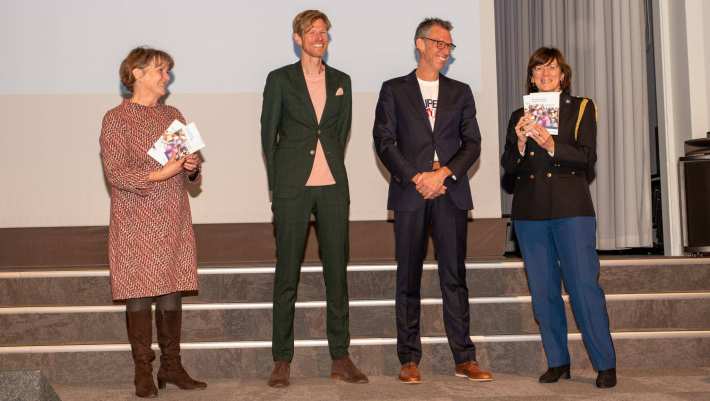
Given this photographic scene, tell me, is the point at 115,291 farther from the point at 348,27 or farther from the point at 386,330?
the point at 348,27

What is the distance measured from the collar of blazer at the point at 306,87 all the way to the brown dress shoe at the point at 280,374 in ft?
4.35

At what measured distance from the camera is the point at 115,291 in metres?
4.09

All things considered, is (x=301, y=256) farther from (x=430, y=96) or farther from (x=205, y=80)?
(x=205, y=80)

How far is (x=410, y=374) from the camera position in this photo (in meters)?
4.34

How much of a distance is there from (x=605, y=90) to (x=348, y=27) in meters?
2.66

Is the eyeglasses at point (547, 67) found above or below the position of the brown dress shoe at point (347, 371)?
above

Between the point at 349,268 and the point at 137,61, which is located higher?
the point at 137,61

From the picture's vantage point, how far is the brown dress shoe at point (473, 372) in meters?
4.33

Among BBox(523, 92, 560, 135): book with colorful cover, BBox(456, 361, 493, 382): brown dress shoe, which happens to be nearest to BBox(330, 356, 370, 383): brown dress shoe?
BBox(456, 361, 493, 382): brown dress shoe

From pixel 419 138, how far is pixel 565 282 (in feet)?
3.63

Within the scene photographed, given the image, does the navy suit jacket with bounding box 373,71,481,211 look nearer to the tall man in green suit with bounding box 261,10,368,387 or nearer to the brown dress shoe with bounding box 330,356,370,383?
the tall man in green suit with bounding box 261,10,368,387

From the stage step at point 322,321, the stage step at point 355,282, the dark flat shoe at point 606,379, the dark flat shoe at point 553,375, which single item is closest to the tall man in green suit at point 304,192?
the stage step at point 322,321

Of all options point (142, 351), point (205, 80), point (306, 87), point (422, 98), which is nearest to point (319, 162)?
point (306, 87)

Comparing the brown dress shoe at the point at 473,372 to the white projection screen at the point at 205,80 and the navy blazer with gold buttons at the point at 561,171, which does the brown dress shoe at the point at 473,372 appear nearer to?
the navy blazer with gold buttons at the point at 561,171
